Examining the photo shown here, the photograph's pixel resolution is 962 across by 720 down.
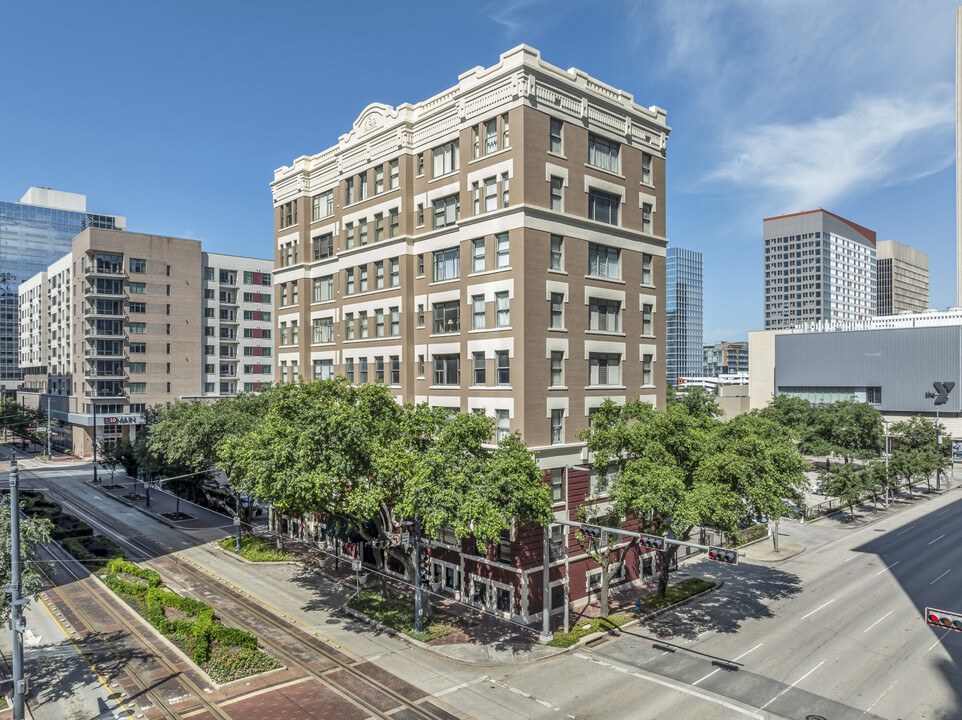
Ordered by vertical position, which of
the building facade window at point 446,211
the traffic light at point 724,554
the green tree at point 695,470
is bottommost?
the traffic light at point 724,554

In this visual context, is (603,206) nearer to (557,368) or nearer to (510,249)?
(510,249)

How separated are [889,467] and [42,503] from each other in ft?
286

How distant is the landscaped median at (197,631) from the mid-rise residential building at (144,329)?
218ft

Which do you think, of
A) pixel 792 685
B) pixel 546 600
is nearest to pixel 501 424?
pixel 546 600

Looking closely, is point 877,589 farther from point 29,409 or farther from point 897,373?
point 29,409

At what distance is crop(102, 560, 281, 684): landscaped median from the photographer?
28234 mm

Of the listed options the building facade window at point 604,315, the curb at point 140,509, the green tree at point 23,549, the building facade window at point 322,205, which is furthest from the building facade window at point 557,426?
the curb at point 140,509

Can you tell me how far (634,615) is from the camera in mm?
36531

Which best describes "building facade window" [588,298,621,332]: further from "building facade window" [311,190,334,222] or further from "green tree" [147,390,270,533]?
"green tree" [147,390,270,533]

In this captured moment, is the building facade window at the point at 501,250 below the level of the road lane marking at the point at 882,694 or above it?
above

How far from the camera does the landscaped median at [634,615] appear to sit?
3291cm

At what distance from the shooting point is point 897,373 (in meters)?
104

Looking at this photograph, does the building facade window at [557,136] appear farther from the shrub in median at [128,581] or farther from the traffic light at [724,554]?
the shrub in median at [128,581]

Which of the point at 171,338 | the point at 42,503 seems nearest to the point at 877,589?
the point at 42,503
